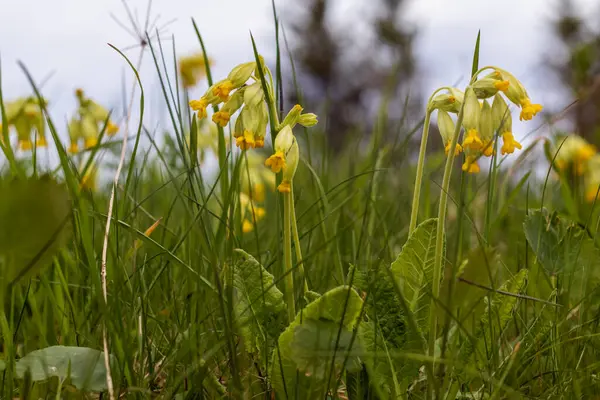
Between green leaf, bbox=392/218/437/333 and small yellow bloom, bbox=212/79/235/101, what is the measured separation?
41cm

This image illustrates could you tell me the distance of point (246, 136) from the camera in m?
1.19

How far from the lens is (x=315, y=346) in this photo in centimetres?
94

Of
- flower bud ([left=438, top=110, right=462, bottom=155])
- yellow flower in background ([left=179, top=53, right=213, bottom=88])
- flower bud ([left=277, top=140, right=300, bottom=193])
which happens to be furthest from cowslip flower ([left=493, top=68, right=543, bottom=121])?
yellow flower in background ([left=179, top=53, right=213, bottom=88])

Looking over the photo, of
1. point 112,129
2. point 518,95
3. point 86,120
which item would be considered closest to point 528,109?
point 518,95

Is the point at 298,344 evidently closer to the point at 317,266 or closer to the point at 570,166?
the point at 317,266

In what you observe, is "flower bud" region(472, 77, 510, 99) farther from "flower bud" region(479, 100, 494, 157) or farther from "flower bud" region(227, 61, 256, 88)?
"flower bud" region(227, 61, 256, 88)

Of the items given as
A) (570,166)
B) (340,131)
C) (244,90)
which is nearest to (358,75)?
(340,131)

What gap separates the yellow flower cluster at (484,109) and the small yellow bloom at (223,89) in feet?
1.15

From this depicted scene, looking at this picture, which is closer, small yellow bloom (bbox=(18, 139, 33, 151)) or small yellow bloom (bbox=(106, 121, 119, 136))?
small yellow bloom (bbox=(18, 139, 33, 151))

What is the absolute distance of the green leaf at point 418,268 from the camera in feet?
3.85

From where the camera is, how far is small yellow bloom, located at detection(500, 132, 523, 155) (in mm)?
1184

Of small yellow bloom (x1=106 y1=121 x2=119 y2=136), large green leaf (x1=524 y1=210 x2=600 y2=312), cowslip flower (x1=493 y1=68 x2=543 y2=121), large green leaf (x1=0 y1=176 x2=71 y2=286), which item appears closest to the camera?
large green leaf (x1=0 y1=176 x2=71 y2=286)

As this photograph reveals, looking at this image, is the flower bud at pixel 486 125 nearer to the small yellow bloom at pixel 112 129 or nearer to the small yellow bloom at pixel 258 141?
the small yellow bloom at pixel 258 141

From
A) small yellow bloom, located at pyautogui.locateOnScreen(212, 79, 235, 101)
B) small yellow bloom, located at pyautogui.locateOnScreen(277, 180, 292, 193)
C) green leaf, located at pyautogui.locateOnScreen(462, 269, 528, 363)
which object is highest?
small yellow bloom, located at pyautogui.locateOnScreen(212, 79, 235, 101)
